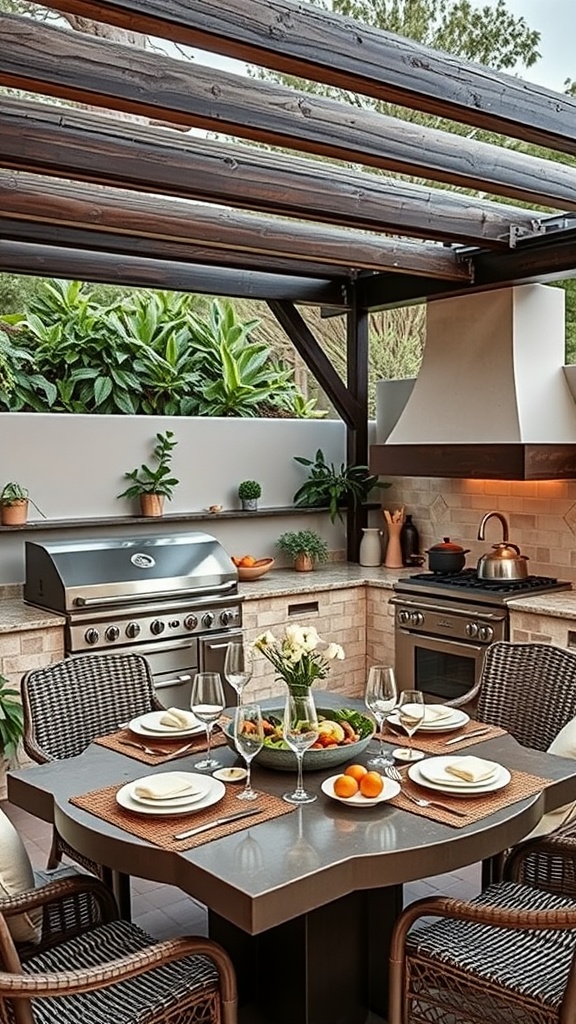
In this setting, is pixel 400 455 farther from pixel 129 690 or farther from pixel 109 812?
pixel 109 812

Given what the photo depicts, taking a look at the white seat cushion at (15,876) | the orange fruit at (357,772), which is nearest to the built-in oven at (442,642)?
the orange fruit at (357,772)

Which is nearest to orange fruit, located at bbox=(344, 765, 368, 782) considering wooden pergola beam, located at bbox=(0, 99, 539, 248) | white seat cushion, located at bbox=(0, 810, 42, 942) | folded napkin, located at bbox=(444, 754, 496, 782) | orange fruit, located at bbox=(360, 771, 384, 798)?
orange fruit, located at bbox=(360, 771, 384, 798)

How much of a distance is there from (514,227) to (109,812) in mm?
3758

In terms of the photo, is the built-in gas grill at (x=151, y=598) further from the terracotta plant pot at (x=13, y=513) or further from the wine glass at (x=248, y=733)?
the wine glass at (x=248, y=733)

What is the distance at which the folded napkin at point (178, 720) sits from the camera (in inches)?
122

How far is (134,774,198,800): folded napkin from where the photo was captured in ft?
8.25

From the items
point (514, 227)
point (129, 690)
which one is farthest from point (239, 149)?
point (129, 690)

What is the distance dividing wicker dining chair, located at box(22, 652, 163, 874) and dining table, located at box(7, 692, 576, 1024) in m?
0.40

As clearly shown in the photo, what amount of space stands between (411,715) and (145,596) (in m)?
2.65

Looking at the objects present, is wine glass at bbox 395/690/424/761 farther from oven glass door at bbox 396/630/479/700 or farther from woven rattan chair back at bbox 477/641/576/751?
oven glass door at bbox 396/630/479/700

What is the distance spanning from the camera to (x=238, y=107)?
2996 mm

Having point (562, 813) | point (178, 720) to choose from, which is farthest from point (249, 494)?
point (562, 813)

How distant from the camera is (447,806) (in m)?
2.50

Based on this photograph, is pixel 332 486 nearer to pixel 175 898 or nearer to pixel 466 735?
pixel 175 898
